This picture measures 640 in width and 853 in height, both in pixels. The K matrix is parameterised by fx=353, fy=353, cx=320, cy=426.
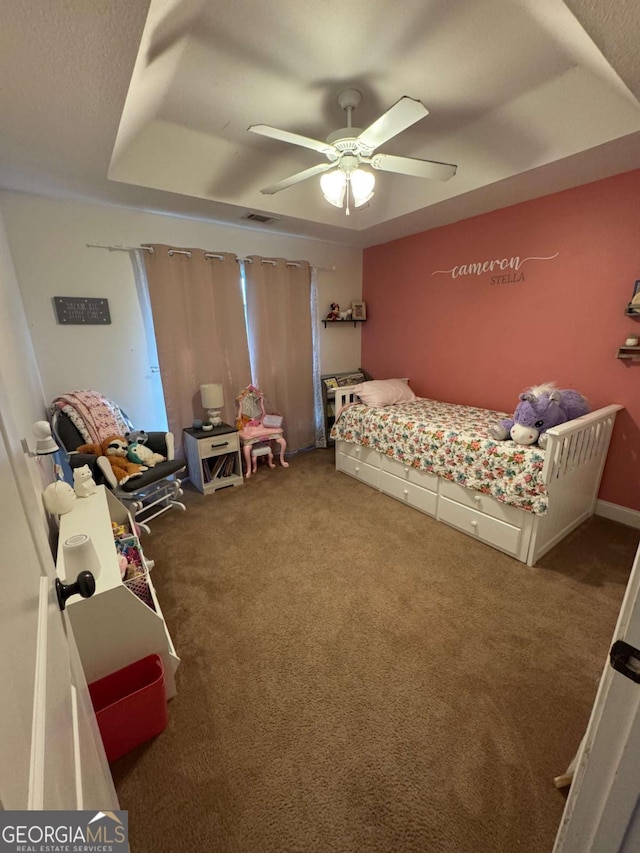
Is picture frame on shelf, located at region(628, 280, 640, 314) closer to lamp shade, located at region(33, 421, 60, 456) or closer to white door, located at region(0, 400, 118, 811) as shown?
white door, located at region(0, 400, 118, 811)

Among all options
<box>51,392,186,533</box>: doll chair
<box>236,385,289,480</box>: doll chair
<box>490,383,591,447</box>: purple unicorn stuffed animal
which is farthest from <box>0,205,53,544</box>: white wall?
<box>490,383,591,447</box>: purple unicorn stuffed animal

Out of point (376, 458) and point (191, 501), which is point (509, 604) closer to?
point (376, 458)

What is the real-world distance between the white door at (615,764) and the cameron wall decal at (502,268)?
9.19 feet

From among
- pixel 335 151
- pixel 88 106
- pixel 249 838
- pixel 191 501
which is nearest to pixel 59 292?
pixel 88 106

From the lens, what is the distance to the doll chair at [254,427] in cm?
339

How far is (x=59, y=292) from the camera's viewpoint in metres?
2.62

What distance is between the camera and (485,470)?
7.34 ft

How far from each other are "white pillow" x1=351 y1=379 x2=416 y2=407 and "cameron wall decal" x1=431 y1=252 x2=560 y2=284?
1.15 metres

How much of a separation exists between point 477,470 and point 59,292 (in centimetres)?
→ 323

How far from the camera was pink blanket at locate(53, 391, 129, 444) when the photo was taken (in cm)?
245

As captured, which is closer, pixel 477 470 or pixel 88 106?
pixel 88 106

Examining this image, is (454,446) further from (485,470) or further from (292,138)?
(292,138)

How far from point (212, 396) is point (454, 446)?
2046 millimetres

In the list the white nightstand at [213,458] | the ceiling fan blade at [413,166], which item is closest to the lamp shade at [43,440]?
the white nightstand at [213,458]
